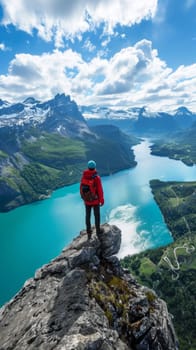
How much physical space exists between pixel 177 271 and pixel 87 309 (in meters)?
86.2

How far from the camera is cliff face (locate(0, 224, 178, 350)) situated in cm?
963

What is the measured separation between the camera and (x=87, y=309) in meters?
10.7

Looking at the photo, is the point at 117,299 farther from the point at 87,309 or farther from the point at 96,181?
the point at 96,181

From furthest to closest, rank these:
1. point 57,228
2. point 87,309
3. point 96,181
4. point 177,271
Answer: point 57,228 → point 177,271 → point 96,181 → point 87,309

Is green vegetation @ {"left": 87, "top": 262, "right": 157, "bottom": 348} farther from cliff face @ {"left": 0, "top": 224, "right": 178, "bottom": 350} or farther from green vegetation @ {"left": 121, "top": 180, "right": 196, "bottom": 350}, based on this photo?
green vegetation @ {"left": 121, "top": 180, "right": 196, "bottom": 350}

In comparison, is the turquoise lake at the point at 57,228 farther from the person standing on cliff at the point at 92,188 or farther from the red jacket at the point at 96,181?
the red jacket at the point at 96,181

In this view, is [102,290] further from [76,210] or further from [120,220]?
[76,210]

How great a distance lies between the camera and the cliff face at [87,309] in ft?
31.6

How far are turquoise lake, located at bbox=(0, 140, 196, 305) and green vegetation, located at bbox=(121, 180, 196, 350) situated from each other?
576cm

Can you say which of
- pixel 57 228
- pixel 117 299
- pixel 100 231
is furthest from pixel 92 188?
pixel 57 228

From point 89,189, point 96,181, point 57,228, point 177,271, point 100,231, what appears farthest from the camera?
point 57,228

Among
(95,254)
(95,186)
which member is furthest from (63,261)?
(95,186)

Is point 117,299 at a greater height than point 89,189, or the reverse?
point 89,189

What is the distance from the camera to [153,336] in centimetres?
1118
